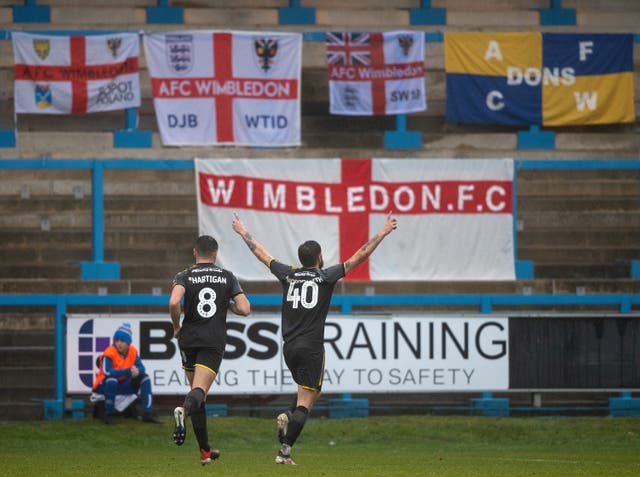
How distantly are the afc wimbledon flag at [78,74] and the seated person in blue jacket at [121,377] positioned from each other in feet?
15.7

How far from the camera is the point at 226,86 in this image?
67.7 ft

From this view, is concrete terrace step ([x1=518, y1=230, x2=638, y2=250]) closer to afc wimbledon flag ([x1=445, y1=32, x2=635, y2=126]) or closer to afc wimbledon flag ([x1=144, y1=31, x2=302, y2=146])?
afc wimbledon flag ([x1=445, y1=32, x2=635, y2=126])

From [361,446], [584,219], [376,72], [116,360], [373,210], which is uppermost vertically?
[376,72]

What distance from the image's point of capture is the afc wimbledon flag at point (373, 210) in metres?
20.0

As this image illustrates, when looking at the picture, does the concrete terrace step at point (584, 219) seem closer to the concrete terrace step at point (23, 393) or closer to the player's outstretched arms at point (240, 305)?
the concrete terrace step at point (23, 393)

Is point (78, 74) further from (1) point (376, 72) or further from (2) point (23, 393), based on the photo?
(2) point (23, 393)

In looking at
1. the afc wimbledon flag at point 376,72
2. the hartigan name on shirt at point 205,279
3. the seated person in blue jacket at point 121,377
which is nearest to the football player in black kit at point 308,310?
the hartigan name on shirt at point 205,279

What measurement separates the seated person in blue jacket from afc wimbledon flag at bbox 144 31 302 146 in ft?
14.3

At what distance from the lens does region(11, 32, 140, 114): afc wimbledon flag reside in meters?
20.4

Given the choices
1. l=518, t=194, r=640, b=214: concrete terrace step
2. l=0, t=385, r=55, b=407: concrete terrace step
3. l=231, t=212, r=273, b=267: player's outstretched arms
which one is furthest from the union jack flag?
l=231, t=212, r=273, b=267: player's outstretched arms

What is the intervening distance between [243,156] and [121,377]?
5.08 meters

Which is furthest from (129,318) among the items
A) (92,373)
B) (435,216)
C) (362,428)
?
(435,216)

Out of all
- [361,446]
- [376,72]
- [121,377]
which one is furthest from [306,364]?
[376,72]

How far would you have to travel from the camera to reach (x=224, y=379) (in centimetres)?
1827
